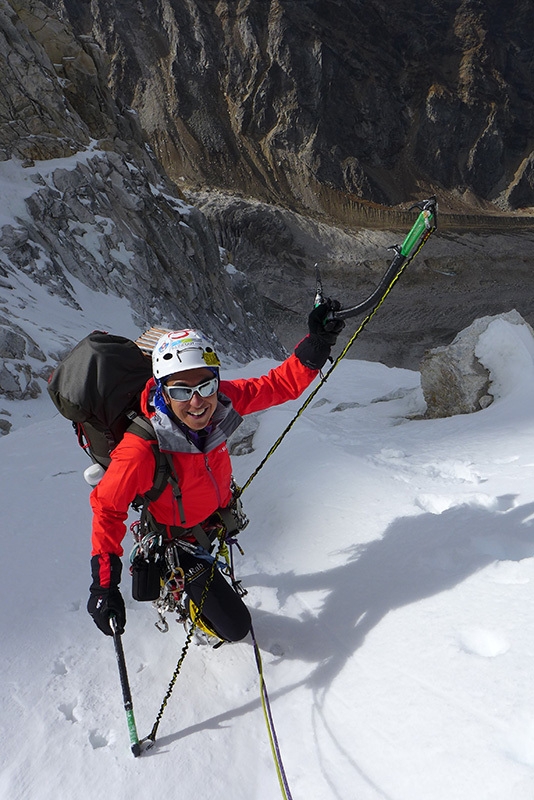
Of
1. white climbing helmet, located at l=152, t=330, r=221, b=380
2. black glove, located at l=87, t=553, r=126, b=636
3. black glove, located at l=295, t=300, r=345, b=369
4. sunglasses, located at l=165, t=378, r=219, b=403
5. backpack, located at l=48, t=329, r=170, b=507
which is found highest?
black glove, located at l=295, t=300, r=345, b=369

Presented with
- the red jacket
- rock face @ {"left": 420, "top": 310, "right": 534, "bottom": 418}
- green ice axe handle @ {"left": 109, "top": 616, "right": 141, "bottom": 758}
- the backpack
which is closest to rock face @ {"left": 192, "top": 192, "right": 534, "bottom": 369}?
rock face @ {"left": 420, "top": 310, "right": 534, "bottom": 418}

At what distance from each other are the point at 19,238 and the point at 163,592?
15371mm

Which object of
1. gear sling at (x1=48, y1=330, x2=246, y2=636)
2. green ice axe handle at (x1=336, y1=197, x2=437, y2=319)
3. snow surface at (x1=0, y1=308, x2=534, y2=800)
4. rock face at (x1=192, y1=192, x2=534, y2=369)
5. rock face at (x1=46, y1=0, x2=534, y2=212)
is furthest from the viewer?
rock face at (x1=46, y1=0, x2=534, y2=212)

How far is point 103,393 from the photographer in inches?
123

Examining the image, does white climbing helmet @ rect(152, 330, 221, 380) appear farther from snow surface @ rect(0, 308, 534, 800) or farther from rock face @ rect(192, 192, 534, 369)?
rock face @ rect(192, 192, 534, 369)

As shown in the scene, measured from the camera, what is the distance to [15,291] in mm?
13898

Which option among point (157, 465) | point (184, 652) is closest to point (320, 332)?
point (157, 465)

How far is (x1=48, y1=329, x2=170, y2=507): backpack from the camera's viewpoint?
3.13m

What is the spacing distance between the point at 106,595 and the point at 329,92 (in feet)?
224

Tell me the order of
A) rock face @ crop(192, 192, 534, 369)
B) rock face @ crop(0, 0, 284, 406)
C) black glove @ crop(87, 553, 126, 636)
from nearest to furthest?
1. black glove @ crop(87, 553, 126, 636)
2. rock face @ crop(0, 0, 284, 406)
3. rock face @ crop(192, 192, 534, 369)

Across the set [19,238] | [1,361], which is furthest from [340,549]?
[19,238]

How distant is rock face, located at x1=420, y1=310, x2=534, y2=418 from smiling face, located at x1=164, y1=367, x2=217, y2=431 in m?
4.64

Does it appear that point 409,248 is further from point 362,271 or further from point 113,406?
point 362,271

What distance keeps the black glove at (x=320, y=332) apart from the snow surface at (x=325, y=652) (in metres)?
1.36
